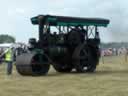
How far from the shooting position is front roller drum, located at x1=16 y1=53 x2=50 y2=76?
20.4m

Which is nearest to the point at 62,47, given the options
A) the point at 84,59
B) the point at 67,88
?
the point at 84,59

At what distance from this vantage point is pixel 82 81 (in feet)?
56.5

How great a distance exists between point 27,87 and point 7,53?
615 centimetres

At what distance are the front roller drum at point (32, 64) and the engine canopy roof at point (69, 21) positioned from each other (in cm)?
164

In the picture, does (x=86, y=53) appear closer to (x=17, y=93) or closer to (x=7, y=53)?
(x=7, y=53)

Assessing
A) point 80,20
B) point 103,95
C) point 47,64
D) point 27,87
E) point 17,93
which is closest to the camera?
point 103,95

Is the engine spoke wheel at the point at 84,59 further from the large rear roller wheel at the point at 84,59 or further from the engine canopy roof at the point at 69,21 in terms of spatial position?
the engine canopy roof at the point at 69,21

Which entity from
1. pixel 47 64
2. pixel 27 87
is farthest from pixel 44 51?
pixel 27 87

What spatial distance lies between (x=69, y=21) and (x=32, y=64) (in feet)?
9.81

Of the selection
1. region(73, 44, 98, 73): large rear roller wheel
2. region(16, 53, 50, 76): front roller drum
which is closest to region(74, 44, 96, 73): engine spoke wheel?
region(73, 44, 98, 73): large rear roller wheel

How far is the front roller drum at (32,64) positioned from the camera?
20375 mm

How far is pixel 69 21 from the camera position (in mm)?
22047

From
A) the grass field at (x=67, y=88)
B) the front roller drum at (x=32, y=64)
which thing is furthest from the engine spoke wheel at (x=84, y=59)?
the grass field at (x=67, y=88)

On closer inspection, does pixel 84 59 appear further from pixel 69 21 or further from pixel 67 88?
pixel 67 88
